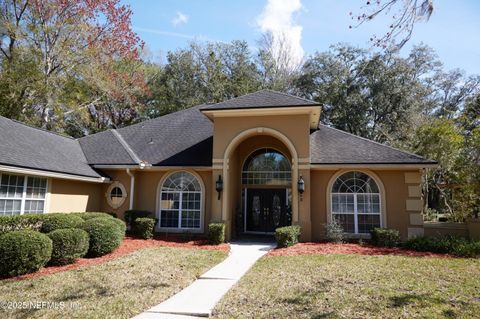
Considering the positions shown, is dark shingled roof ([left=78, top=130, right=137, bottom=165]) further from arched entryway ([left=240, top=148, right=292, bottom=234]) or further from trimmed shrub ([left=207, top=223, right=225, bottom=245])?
arched entryway ([left=240, top=148, right=292, bottom=234])

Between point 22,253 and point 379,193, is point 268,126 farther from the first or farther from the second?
point 22,253

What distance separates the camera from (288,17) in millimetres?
6602

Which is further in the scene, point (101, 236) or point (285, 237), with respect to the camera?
point (285, 237)

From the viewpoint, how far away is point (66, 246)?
9.35 m

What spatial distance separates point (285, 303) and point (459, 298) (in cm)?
342

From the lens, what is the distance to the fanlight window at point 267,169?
52.3 ft

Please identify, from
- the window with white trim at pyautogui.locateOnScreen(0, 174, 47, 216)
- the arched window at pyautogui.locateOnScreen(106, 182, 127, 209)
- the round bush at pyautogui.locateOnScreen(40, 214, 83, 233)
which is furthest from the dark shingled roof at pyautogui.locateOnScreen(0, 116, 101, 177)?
the round bush at pyautogui.locateOnScreen(40, 214, 83, 233)

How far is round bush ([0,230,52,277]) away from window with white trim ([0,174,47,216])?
3370mm

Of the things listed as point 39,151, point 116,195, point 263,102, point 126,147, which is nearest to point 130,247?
point 116,195

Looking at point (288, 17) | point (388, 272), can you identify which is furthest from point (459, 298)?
point (288, 17)

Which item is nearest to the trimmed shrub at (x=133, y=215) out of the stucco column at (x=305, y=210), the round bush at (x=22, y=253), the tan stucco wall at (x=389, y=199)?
the round bush at (x=22, y=253)

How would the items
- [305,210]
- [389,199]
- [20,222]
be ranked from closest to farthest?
[20,222] < [305,210] < [389,199]

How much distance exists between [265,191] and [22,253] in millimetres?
10500

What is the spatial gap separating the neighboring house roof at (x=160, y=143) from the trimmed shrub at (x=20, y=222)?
503cm
